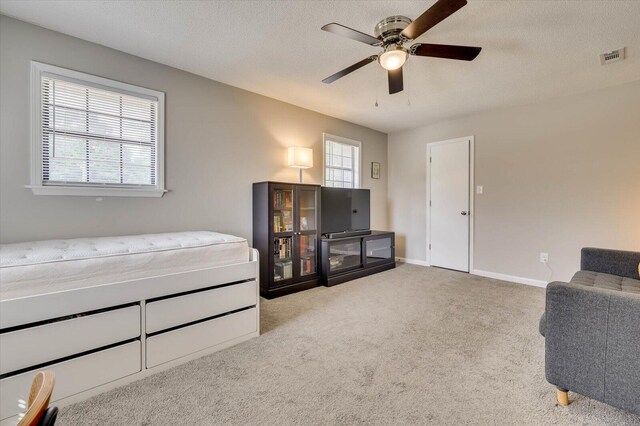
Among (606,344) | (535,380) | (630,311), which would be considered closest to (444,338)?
(535,380)

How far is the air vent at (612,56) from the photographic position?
2486 mm

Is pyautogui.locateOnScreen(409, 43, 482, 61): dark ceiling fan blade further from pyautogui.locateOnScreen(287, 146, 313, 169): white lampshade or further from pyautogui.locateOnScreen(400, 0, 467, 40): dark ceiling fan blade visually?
pyautogui.locateOnScreen(287, 146, 313, 169): white lampshade

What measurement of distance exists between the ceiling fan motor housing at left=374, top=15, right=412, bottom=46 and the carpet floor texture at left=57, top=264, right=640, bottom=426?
88.0 inches

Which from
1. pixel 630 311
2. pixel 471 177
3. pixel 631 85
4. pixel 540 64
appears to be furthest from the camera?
pixel 471 177

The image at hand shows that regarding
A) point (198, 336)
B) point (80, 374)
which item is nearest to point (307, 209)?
point (198, 336)

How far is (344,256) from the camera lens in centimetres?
402

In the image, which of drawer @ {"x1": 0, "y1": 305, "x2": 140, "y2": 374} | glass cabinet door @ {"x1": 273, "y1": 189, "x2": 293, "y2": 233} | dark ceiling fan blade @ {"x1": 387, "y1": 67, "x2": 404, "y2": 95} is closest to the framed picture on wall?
glass cabinet door @ {"x1": 273, "y1": 189, "x2": 293, "y2": 233}

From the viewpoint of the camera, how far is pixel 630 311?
1300 mm

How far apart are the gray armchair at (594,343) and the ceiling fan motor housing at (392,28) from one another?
6.01ft

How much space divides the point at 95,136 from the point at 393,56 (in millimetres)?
2487

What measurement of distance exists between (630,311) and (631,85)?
10.6 feet

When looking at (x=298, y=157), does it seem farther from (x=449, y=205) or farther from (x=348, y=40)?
(x=449, y=205)

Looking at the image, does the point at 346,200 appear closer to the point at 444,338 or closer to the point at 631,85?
the point at 444,338

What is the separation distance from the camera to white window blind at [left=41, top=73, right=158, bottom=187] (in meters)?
2.24
